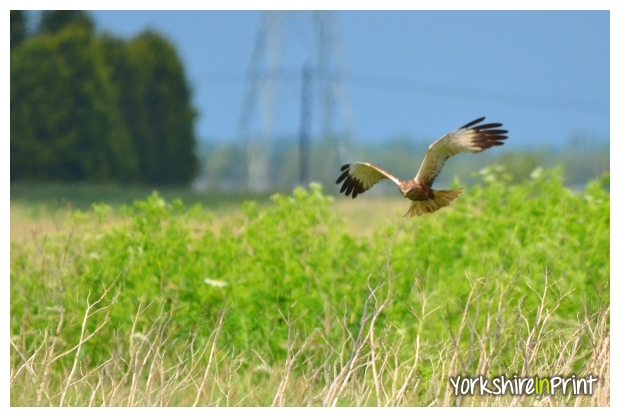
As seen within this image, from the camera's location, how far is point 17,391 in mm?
5199

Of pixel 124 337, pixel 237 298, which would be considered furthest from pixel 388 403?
pixel 124 337

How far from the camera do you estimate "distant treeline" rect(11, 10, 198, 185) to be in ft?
54.1

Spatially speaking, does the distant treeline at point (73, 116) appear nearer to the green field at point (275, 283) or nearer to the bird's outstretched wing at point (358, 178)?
the green field at point (275, 283)

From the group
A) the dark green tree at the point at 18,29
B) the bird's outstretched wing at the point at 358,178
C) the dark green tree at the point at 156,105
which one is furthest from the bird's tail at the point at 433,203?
the dark green tree at the point at 18,29

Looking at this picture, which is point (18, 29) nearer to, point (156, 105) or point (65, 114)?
point (65, 114)

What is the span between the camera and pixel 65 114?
1645 centimetres

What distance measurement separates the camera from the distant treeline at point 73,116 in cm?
1650

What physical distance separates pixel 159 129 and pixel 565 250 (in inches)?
532

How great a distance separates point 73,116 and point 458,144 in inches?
522

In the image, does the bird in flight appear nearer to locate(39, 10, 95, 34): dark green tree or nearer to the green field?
the green field

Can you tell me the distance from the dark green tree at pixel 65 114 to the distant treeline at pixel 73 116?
0.06ft

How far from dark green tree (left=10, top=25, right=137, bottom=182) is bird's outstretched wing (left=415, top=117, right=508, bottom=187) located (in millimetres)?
12753
